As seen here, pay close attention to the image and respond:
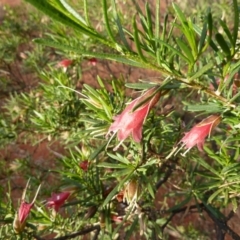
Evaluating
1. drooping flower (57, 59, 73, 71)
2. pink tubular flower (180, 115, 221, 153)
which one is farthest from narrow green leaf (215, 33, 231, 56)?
drooping flower (57, 59, 73, 71)

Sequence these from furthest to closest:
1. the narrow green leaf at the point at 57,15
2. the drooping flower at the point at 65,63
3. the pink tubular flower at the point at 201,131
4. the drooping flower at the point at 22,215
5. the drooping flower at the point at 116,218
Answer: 1. the drooping flower at the point at 65,63
2. the drooping flower at the point at 116,218
3. the drooping flower at the point at 22,215
4. the pink tubular flower at the point at 201,131
5. the narrow green leaf at the point at 57,15

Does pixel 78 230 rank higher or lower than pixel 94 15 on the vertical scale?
lower

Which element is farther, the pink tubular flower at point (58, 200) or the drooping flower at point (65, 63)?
the drooping flower at point (65, 63)

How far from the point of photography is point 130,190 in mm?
798

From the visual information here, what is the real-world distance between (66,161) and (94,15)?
1502mm

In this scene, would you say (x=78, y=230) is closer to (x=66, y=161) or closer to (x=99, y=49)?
(x=66, y=161)

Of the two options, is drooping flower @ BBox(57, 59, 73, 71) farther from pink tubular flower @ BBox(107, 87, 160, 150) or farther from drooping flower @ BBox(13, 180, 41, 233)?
pink tubular flower @ BBox(107, 87, 160, 150)

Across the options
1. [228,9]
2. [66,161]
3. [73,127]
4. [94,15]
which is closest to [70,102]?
[73,127]

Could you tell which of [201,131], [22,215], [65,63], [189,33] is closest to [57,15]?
[189,33]

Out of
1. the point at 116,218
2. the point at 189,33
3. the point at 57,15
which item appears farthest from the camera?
the point at 116,218

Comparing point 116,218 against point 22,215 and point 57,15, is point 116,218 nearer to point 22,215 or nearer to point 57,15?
point 22,215

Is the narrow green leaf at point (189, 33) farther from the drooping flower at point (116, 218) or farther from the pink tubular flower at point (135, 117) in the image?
the drooping flower at point (116, 218)

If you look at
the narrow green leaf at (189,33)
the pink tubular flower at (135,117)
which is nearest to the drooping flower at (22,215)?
the pink tubular flower at (135,117)

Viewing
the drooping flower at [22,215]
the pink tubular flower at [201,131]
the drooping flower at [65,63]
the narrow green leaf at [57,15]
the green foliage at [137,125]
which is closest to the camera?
the narrow green leaf at [57,15]
